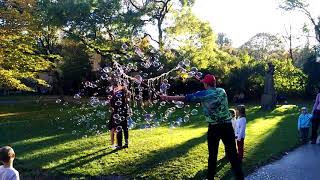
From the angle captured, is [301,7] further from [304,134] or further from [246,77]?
[304,134]

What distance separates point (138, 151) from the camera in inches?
478

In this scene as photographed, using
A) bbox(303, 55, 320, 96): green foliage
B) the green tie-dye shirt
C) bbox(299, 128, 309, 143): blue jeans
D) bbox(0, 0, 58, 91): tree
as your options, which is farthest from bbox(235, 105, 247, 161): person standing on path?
bbox(303, 55, 320, 96): green foliage


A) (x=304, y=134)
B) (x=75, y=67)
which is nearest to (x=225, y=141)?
(x=304, y=134)

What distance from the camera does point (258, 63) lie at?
41500 mm

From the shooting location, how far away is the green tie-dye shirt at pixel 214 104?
27.2ft

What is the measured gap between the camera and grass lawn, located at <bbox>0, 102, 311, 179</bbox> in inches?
397

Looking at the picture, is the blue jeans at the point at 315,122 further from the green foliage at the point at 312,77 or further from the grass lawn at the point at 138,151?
the green foliage at the point at 312,77

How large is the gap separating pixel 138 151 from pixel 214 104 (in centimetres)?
437

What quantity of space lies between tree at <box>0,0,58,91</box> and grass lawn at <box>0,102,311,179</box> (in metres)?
7.06

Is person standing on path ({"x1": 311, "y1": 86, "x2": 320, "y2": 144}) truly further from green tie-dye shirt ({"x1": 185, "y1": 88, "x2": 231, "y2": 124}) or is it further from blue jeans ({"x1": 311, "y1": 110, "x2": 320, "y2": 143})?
green tie-dye shirt ({"x1": 185, "y1": 88, "x2": 231, "y2": 124})

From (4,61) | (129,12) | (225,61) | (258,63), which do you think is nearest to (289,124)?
(129,12)

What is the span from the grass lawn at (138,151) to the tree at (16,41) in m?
7.06

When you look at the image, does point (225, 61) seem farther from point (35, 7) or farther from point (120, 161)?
point (120, 161)

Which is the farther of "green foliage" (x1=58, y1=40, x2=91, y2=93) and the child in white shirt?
"green foliage" (x1=58, y1=40, x2=91, y2=93)
